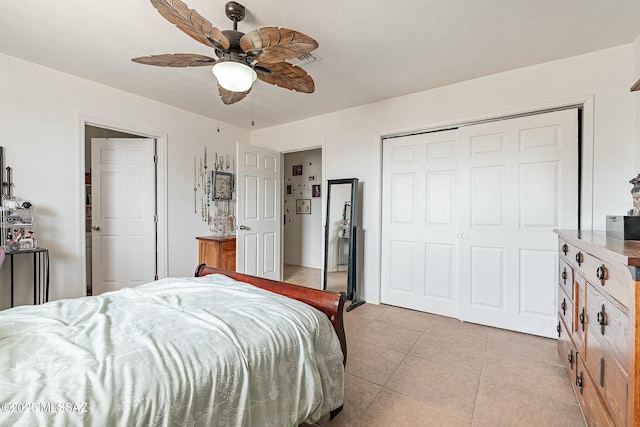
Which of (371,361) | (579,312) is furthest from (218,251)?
(579,312)

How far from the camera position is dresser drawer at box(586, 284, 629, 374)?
1.01 meters

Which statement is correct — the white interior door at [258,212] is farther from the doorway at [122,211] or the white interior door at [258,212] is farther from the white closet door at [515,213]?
the white closet door at [515,213]

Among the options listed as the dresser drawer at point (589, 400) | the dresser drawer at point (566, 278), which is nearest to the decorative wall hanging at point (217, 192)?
the dresser drawer at point (566, 278)

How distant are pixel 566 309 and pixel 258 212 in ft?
10.9

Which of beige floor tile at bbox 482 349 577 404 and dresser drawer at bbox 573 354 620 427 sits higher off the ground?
dresser drawer at bbox 573 354 620 427

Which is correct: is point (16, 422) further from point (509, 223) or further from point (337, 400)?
point (509, 223)

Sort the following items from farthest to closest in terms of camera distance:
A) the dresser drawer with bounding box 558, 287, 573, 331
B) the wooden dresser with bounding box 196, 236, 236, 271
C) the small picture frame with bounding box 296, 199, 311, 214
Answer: the small picture frame with bounding box 296, 199, 311, 214, the wooden dresser with bounding box 196, 236, 236, 271, the dresser drawer with bounding box 558, 287, 573, 331

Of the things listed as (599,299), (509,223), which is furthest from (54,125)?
(509,223)

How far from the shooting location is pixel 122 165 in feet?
12.0

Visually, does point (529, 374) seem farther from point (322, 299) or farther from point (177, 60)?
point (177, 60)

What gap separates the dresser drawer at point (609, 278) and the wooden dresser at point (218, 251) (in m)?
3.59

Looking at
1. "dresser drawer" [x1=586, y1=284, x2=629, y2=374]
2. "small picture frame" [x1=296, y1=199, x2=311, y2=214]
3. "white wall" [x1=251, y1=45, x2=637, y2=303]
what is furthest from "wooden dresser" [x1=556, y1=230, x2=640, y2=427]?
"small picture frame" [x1=296, y1=199, x2=311, y2=214]

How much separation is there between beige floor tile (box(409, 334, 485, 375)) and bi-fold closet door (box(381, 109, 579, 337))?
61cm

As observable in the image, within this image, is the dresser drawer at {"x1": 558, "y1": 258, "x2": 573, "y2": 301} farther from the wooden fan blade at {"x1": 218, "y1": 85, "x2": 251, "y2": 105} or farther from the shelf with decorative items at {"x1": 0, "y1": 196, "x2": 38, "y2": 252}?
the shelf with decorative items at {"x1": 0, "y1": 196, "x2": 38, "y2": 252}
